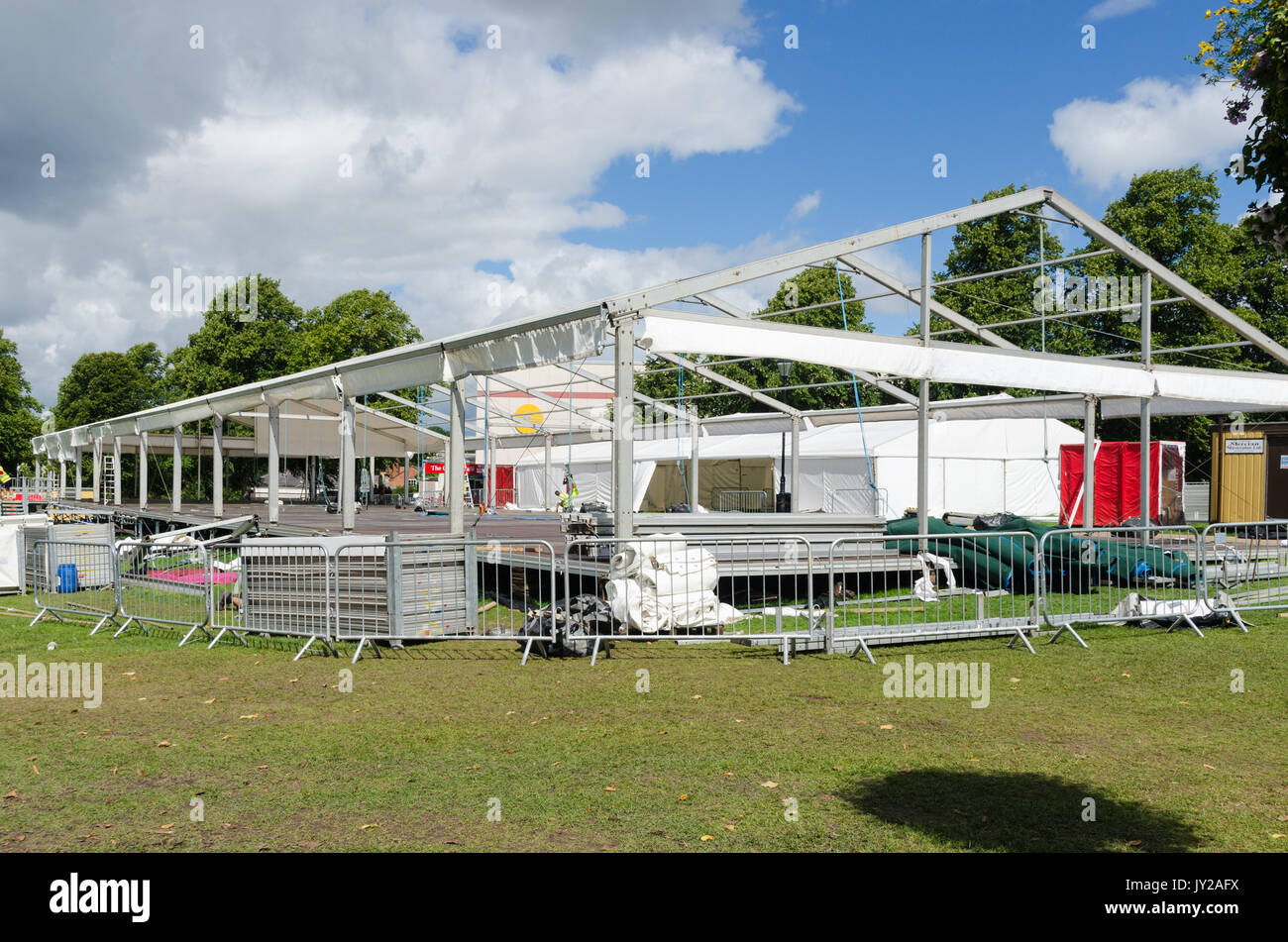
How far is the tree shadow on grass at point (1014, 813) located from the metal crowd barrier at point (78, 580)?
11.7 meters

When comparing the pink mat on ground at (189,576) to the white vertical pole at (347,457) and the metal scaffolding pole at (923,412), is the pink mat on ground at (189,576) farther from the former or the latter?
the metal scaffolding pole at (923,412)

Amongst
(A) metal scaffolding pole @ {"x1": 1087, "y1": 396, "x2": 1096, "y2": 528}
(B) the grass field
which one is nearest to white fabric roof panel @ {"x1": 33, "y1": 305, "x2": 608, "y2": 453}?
(B) the grass field

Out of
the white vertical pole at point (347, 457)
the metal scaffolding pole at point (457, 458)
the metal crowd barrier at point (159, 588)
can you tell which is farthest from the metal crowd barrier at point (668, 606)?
the white vertical pole at point (347, 457)

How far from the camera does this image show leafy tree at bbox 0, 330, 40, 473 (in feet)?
197

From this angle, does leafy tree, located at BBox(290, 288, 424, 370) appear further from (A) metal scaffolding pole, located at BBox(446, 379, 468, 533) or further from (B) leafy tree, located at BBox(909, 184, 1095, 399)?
(A) metal scaffolding pole, located at BBox(446, 379, 468, 533)

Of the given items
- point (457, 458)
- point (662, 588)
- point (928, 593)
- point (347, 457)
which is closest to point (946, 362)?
point (928, 593)

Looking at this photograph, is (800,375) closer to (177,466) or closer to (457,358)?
(177,466)

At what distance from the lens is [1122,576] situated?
1438 cm

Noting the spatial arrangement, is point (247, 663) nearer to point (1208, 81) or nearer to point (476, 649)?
point (476, 649)

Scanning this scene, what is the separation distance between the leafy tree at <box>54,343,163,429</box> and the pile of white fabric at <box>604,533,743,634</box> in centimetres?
6537

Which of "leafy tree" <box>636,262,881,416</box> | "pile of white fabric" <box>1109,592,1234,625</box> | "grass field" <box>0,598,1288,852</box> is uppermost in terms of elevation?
"leafy tree" <box>636,262,881,416</box>

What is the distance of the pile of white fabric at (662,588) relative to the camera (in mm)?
10828

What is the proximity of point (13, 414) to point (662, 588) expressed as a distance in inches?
2521

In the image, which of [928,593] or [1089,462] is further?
[1089,462]
